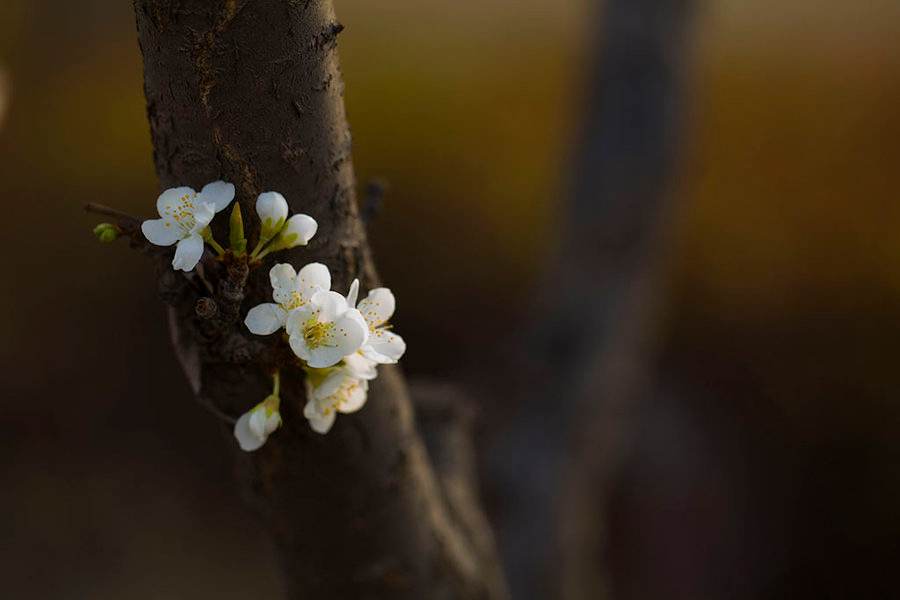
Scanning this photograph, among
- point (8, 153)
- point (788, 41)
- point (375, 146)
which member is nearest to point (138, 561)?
point (8, 153)

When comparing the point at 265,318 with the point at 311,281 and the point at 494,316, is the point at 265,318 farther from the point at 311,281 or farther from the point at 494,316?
the point at 494,316

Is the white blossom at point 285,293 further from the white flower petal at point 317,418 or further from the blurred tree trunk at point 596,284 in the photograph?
the blurred tree trunk at point 596,284

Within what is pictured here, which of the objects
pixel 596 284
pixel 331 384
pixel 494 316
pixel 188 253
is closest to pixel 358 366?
pixel 331 384

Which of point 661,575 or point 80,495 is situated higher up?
point 80,495

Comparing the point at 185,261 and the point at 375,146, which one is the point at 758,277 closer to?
the point at 375,146

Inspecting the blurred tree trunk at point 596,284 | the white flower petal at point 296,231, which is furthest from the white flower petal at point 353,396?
the blurred tree trunk at point 596,284

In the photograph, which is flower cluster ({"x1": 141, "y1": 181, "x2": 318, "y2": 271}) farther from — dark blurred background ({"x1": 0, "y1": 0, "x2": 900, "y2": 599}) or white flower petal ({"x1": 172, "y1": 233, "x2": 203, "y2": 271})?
dark blurred background ({"x1": 0, "y1": 0, "x2": 900, "y2": 599})
